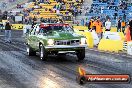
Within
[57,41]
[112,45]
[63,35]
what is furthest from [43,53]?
[112,45]

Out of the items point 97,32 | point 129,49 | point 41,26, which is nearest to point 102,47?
point 129,49

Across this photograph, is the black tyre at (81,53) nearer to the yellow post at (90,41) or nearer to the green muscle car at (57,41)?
the green muscle car at (57,41)

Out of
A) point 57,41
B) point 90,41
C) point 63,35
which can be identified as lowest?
point 90,41

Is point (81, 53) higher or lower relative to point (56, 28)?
lower

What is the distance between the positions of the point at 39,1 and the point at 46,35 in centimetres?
4168

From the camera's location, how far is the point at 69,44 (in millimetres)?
14562

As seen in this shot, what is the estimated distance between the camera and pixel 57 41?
14.5 metres

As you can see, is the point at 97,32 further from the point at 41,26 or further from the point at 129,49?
the point at 41,26

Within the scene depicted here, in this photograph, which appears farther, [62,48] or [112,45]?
[112,45]

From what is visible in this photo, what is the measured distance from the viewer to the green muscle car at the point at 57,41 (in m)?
14.5

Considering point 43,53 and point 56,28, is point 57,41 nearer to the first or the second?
point 43,53

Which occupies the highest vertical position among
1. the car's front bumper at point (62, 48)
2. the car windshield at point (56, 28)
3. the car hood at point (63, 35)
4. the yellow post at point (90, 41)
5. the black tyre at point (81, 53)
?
the car windshield at point (56, 28)

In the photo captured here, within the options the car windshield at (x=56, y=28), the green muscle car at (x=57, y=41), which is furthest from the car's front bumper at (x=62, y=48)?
the car windshield at (x=56, y=28)

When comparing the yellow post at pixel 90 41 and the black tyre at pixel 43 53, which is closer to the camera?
the black tyre at pixel 43 53
